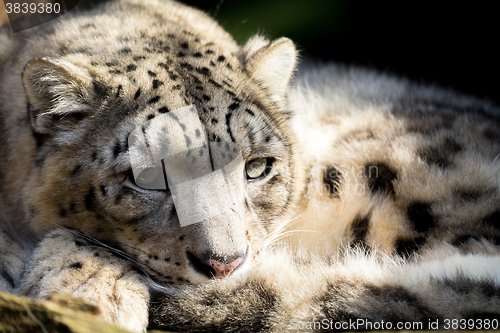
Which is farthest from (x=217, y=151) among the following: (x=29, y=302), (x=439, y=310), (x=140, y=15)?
(x=140, y=15)

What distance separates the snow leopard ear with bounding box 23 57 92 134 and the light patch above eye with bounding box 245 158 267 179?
31.6 inches

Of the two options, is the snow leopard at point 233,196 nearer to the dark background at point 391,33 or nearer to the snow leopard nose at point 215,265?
the snow leopard nose at point 215,265

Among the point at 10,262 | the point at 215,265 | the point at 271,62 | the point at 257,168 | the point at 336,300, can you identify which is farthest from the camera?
the point at 271,62

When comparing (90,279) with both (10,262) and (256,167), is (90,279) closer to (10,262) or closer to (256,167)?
(10,262)

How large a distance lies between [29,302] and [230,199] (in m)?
0.89

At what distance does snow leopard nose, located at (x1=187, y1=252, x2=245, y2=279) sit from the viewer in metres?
1.84

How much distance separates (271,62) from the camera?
8.67 ft

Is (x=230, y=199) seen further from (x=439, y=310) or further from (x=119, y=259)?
(x=439, y=310)

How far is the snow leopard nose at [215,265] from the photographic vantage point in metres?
1.84

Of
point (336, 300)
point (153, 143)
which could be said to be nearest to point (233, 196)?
point (153, 143)

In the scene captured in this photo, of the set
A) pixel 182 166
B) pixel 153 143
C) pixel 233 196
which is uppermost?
pixel 153 143

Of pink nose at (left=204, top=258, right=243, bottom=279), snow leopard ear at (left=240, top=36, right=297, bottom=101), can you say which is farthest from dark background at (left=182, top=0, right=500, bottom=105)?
pink nose at (left=204, top=258, right=243, bottom=279)

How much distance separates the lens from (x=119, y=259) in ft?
6.73

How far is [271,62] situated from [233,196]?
3.13ft
